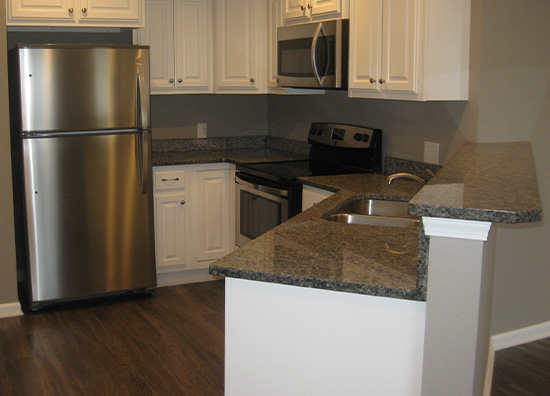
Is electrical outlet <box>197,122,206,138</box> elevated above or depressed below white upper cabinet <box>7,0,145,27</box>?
below

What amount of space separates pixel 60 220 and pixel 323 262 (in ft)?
8.36

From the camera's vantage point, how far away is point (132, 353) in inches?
135

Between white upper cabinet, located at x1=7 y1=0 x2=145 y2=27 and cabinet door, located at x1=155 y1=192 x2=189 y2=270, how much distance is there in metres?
1.19

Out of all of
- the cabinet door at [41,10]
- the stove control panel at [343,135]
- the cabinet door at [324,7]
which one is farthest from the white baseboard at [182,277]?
the cabinet door at [324,7]

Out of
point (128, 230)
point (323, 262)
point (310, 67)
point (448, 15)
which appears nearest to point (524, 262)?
point (448, 15)

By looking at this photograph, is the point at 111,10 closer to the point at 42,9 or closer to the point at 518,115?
the point at 42,9

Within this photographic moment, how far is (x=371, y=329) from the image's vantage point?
1725 mm

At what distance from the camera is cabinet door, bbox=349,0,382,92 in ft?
11.1

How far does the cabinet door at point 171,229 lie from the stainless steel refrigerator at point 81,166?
0.20m

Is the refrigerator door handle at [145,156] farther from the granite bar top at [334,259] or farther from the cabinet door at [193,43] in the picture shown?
the granite bar top at [334,259]

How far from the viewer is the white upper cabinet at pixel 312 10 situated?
3.65 meters

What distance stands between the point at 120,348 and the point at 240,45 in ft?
7.69

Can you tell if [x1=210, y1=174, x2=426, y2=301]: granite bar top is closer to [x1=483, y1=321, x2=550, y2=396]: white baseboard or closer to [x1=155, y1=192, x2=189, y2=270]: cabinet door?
[x1=483, y1=321, x2=550, y2=396]: white baseboard

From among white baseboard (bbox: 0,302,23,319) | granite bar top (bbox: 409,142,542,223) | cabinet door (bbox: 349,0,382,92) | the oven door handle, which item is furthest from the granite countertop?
white baseboard (bbox: 0,302,23,319)
